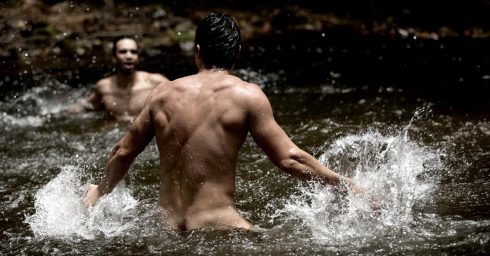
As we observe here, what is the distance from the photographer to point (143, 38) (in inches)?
421

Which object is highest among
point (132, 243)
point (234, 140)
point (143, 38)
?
point (143, 38)

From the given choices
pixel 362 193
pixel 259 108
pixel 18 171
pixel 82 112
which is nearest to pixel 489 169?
pixel 362 193

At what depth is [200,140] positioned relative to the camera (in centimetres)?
329

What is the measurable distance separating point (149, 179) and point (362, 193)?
2629 millimetres

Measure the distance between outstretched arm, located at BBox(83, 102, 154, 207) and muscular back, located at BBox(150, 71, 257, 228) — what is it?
71mm

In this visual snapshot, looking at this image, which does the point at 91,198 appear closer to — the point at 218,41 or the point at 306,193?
the point at 218,41

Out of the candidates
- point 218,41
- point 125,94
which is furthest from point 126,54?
point 218,41

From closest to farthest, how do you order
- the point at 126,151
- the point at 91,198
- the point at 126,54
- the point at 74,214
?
1. the point at 126,151
2. the point at 91,198
3. the point at 74,214
4. the point at 126,54

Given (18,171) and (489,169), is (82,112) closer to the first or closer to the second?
(18,171)

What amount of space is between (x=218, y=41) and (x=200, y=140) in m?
0.53

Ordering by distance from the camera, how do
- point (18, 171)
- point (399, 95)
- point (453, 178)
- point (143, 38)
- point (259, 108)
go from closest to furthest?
point (259, 108) → point (453, 178) → point (18, 171) → point (399, 95) → point (143, 38)

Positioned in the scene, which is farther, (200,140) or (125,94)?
(125,94)

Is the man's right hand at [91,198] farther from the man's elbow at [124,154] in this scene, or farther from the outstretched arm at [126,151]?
the man's elbow at [124,154]

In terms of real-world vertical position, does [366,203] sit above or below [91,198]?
below
